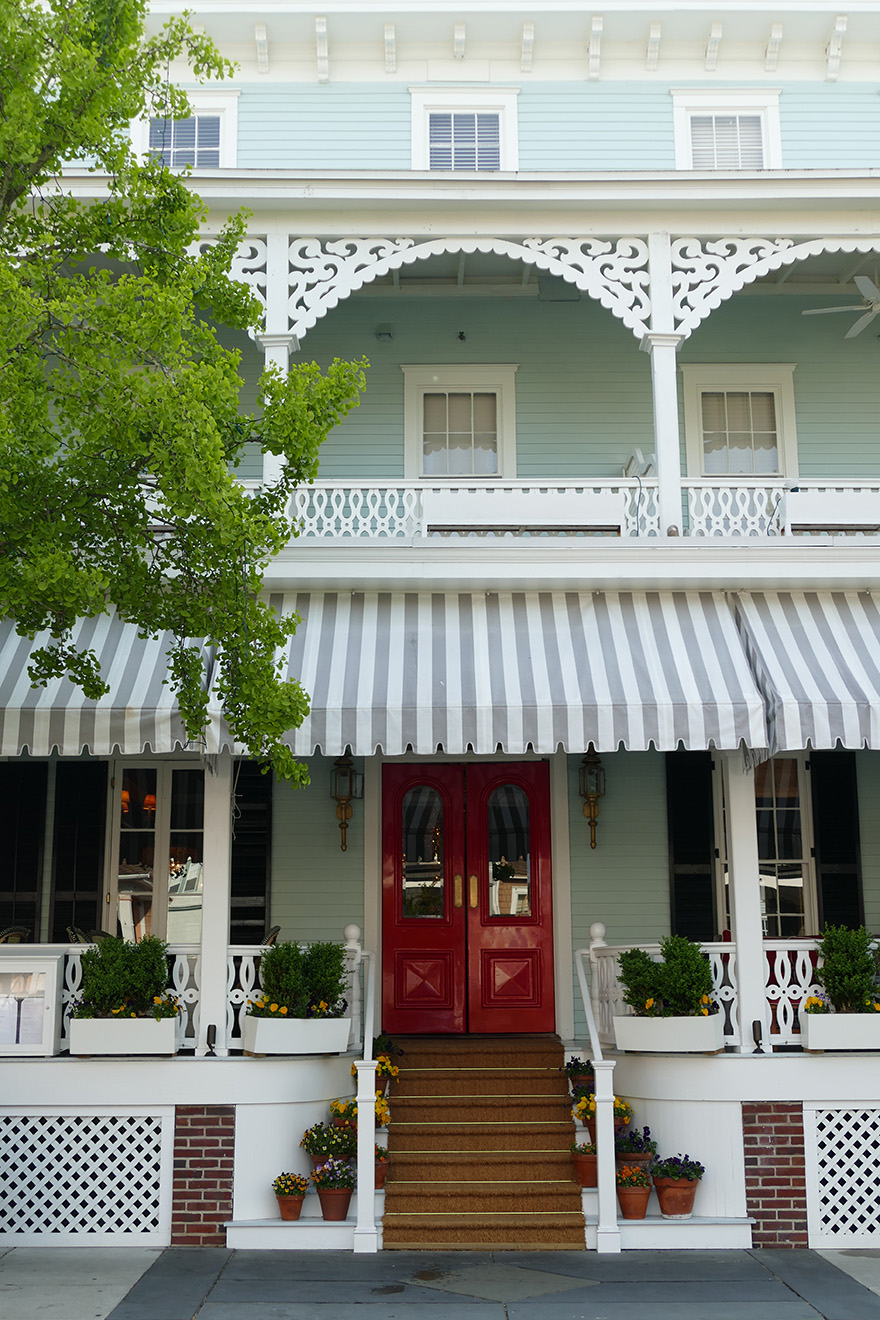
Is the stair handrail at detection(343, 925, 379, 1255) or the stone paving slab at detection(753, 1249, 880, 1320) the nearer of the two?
the stone paving slab at detection(753, 1249, 880, 1320)

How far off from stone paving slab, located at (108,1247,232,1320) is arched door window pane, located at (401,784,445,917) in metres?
3.85

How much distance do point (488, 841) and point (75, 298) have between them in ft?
22.4

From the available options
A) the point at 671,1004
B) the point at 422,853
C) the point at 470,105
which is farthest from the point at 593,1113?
the point at 470,105

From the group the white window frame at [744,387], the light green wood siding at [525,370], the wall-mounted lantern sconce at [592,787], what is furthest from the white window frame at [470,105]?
the wall-mounted lantern sconce at [592,787]

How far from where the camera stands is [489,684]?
950 cm

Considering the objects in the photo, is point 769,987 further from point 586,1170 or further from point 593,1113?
point 586,1170

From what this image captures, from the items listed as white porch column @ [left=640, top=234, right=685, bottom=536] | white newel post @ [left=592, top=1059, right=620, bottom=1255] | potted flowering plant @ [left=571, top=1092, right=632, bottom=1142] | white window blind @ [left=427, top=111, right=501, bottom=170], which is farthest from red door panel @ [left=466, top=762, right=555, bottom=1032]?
white window blind @ [left=427, top=111, right=501, bottom=170]

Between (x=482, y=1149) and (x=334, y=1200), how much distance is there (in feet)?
4.24

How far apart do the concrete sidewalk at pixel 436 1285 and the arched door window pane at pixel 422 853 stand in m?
3.68

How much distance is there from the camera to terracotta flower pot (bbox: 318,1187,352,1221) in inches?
357

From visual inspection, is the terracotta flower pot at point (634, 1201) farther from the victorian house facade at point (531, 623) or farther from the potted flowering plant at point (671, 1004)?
the potted flowering plant at point (671, 1004)

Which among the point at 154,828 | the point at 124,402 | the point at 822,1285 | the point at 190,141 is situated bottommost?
the point at 822,1285

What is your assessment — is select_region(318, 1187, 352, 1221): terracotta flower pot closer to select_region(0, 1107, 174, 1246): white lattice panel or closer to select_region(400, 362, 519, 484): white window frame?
select_region(0, 1107, 174, 1246): white lattice panel

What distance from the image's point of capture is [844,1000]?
30.7ft
